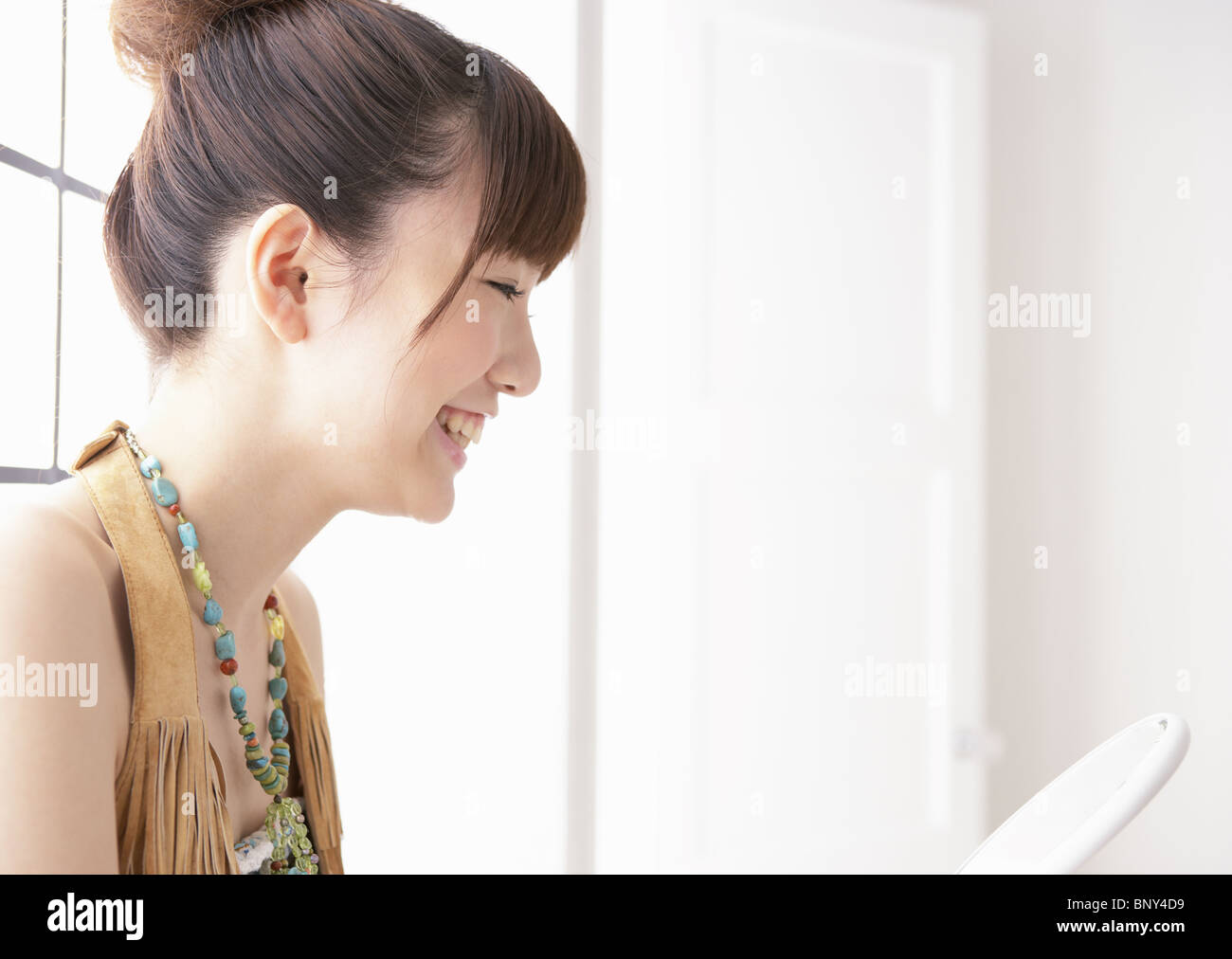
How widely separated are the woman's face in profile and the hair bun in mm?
202

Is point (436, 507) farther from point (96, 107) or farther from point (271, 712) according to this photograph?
point (96, 107)

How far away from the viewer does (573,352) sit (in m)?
1.42

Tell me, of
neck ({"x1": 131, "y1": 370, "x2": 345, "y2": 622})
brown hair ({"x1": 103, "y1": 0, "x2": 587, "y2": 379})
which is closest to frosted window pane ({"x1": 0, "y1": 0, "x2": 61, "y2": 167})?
brown hair ({"x1": 103, "y1": 0, "x2": 587, "y2": 379})

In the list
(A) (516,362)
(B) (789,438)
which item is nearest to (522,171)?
(A) (516,362)

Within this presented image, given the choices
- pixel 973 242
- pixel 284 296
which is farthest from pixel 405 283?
pixel 973 242

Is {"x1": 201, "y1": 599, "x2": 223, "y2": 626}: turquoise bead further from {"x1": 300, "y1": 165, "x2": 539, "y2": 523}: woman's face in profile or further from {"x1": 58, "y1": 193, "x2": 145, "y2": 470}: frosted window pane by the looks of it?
{"x1": 58, "y1": 193, "x2": 145, "y2": 470}: frosted window pane

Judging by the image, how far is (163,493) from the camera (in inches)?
24.1

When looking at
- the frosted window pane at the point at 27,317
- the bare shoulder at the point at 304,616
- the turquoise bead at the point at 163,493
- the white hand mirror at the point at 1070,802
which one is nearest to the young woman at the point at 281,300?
the turquoise bead at the point at 163,493

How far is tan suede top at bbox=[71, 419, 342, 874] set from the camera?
54 centimetres

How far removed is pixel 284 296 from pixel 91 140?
1.88 feet

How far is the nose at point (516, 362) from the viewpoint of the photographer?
2.37 feet

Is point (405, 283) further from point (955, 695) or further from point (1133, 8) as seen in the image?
point (1133, 8)

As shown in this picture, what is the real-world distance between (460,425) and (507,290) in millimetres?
108

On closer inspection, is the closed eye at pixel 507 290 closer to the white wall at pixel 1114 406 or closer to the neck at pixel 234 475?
the neck at pixel 234 475
